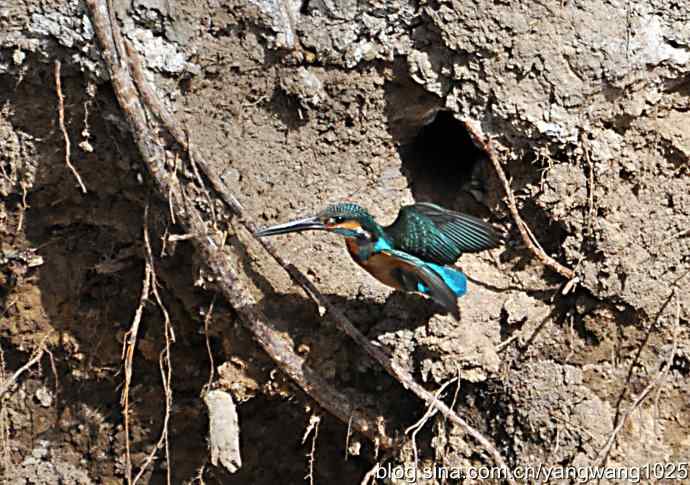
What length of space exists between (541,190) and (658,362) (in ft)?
1.81

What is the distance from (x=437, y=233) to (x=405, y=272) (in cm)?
13

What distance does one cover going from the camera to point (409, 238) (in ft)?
8.37

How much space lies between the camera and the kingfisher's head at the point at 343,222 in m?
2.53

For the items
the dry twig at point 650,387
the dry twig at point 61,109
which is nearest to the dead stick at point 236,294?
the dry twig at point 61,109

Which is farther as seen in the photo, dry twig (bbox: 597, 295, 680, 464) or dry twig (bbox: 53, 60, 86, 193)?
dry twig (bbox: 53, 60, 86, 193)

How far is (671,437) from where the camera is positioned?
104 inches

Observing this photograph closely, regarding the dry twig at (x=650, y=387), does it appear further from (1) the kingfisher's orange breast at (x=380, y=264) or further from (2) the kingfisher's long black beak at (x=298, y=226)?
(2) the kingfisher's long black beak at (x=298, y=226)

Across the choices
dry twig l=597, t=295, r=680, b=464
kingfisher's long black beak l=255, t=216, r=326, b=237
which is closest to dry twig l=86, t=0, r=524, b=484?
kingfisher's long black beak l=255, t=216, r=326, b=237

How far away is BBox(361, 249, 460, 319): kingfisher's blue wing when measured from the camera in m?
2.40

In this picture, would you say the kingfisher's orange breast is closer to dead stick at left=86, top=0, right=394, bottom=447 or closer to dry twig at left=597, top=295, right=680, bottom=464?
dead stick at left=86, top=0, right=394, bottom=447

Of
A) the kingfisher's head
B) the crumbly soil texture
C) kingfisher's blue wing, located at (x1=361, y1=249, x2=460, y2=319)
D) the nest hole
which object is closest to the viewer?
kingfisher's blue wing, located at (x1=361, y1=249, x2=460, y2=319)

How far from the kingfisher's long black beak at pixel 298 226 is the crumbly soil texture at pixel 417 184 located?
0.16 m

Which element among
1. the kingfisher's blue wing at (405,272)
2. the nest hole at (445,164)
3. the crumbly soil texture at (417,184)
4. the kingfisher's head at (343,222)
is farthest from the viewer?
the nest hole at (445,164)

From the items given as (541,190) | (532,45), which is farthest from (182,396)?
(532,45)
